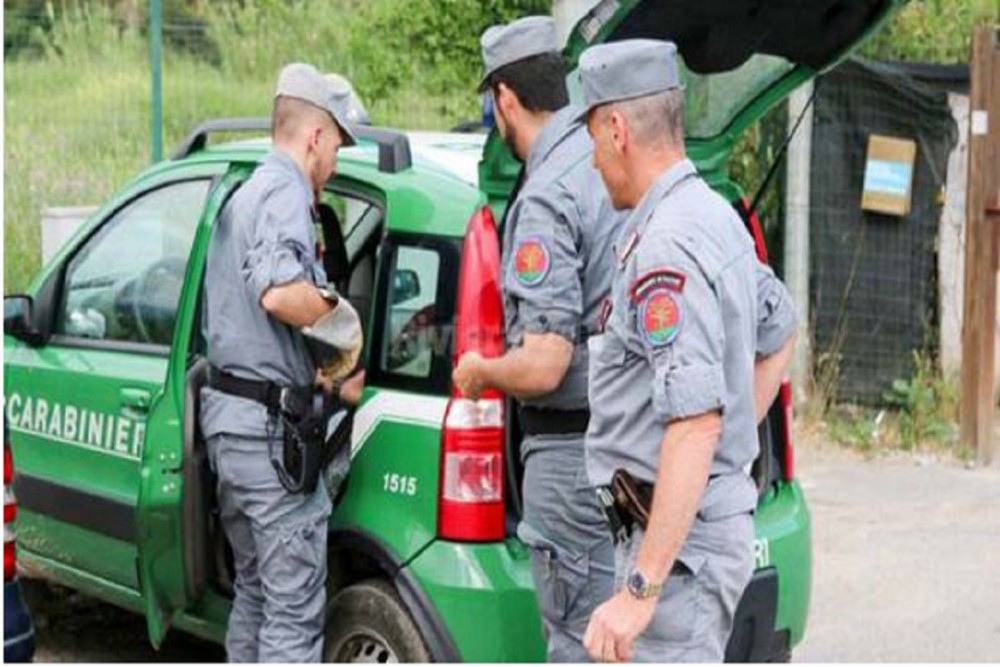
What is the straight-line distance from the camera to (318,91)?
4840 mm

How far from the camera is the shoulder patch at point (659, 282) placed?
351 cm

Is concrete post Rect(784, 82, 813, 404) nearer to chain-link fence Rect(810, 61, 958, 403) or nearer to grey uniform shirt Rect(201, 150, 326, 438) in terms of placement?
chain-link fence Rect(810, 61, 958, 403)

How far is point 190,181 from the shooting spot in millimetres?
5449

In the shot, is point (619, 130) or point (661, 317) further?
point (619, 130)

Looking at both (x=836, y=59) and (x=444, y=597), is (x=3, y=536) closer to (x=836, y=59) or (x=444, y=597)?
(x=444, y=597)

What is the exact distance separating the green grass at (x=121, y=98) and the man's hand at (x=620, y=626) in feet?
21.3

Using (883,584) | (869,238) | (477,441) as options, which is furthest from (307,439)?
(869,238)

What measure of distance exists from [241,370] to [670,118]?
5.37ft

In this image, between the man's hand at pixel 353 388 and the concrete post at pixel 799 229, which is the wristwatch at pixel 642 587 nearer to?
the man's hand at pixel 353 388

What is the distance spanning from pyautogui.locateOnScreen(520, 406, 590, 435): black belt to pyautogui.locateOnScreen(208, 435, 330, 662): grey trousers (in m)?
0.73

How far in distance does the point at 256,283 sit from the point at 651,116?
143 cm

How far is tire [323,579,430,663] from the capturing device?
4570 mm

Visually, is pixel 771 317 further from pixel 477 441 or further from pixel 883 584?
pixel 883 584

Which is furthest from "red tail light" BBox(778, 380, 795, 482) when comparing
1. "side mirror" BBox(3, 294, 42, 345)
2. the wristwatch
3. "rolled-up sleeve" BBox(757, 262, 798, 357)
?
"side mirror" BBox(3, 294, 42, 345)
